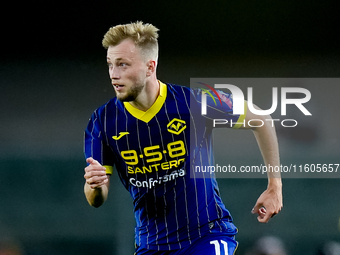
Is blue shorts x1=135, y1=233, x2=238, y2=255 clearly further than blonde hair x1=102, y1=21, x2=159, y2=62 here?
No

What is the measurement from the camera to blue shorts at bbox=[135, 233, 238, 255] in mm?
2205

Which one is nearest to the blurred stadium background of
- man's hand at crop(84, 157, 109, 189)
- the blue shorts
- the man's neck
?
the man's neck

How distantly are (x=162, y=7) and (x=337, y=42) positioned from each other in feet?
5.37

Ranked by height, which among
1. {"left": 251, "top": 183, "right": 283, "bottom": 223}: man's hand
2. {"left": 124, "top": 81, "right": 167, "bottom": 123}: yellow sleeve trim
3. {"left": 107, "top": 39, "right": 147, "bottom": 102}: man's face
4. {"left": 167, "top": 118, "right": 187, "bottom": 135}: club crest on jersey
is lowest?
{"left": 251, "top": 183, "right": 283, "bottom": 223}: man's hand

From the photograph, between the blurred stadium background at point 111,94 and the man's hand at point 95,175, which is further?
the blurred stadium background at point 111,94

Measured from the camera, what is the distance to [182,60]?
13.2 ft

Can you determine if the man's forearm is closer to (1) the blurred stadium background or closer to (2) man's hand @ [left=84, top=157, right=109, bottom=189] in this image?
(2) man's hand @ [left=84, top=157, right=109, bottom=189]

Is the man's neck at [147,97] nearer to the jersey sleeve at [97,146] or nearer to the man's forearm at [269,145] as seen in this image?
the jersey sleeve at [97,146]

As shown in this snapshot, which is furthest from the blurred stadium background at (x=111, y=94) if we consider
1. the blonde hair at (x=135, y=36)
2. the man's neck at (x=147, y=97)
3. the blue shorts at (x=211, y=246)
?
the blue shorts at (x=211, y=246)

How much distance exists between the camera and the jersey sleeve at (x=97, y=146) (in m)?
2.44

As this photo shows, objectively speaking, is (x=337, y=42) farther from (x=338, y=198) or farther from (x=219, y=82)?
(x=338, y=198)

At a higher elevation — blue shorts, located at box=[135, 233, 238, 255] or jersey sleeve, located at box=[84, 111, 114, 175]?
jersey sleeve, located at box=[84, 111, 114, 175]

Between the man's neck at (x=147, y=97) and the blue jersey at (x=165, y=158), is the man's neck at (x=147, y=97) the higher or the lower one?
the higher one

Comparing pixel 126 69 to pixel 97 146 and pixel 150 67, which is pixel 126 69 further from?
pixel 97 146
